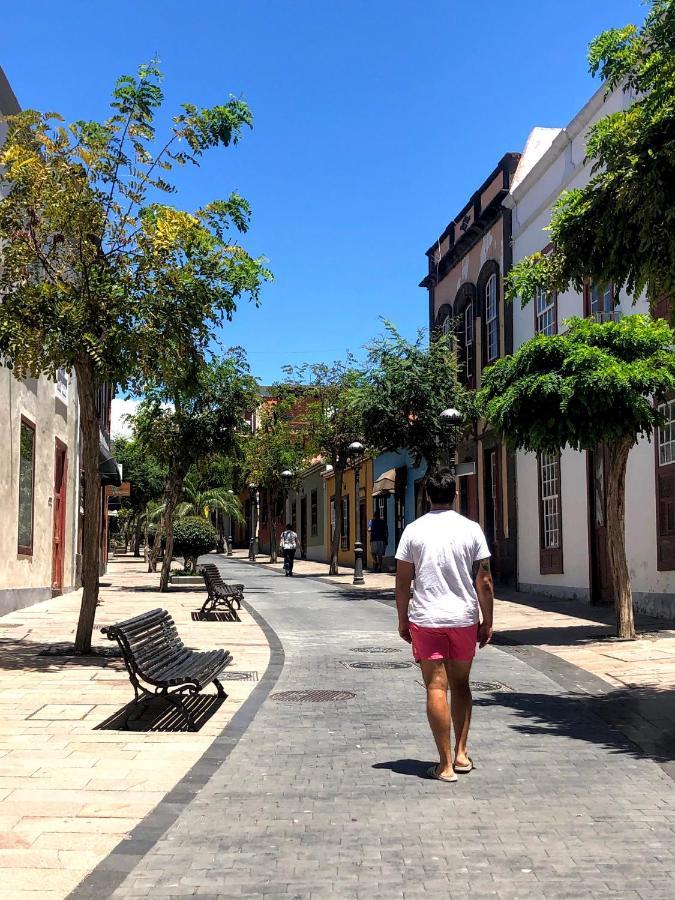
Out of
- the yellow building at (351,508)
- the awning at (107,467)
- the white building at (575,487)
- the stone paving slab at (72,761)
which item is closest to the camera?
the stone paving slab at (72,761)

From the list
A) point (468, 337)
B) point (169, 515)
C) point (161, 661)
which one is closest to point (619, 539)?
point (161, 661)

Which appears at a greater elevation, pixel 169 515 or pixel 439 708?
pixel 169 515

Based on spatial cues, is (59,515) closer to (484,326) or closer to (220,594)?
(220,594)

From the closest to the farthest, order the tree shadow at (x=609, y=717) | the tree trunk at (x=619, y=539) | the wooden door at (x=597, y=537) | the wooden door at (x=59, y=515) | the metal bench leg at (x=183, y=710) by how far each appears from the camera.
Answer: the tree shadow at (x=609, y=717), the metal bench leg at (x=183, y=710), the tree trunk at (x=619, y=539), the wooden door at (x=597, y=537), the wooden door at (x=59, y=515)

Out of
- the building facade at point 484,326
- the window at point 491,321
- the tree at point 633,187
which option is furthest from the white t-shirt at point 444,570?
the window at point 491,321

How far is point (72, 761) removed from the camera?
629 centimetres

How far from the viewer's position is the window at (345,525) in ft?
130

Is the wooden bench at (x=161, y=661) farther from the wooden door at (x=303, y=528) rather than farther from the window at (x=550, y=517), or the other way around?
the wooden door at (x=303, y=528)

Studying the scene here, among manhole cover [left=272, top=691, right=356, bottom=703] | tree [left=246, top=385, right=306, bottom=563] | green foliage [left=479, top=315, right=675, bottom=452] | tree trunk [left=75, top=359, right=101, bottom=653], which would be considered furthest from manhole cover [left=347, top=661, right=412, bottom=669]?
tree [left=246, top=385, right=306, bottom=563]

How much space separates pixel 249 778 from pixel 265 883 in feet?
6.33

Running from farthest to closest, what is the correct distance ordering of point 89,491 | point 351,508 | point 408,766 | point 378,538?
1. point 351,508
2. point 378,538
3. point 89,491
4. point 408,766

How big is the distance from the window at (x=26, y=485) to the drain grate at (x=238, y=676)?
8.60 m

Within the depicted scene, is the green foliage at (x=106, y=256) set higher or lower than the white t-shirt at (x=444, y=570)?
higher

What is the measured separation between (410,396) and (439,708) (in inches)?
631
